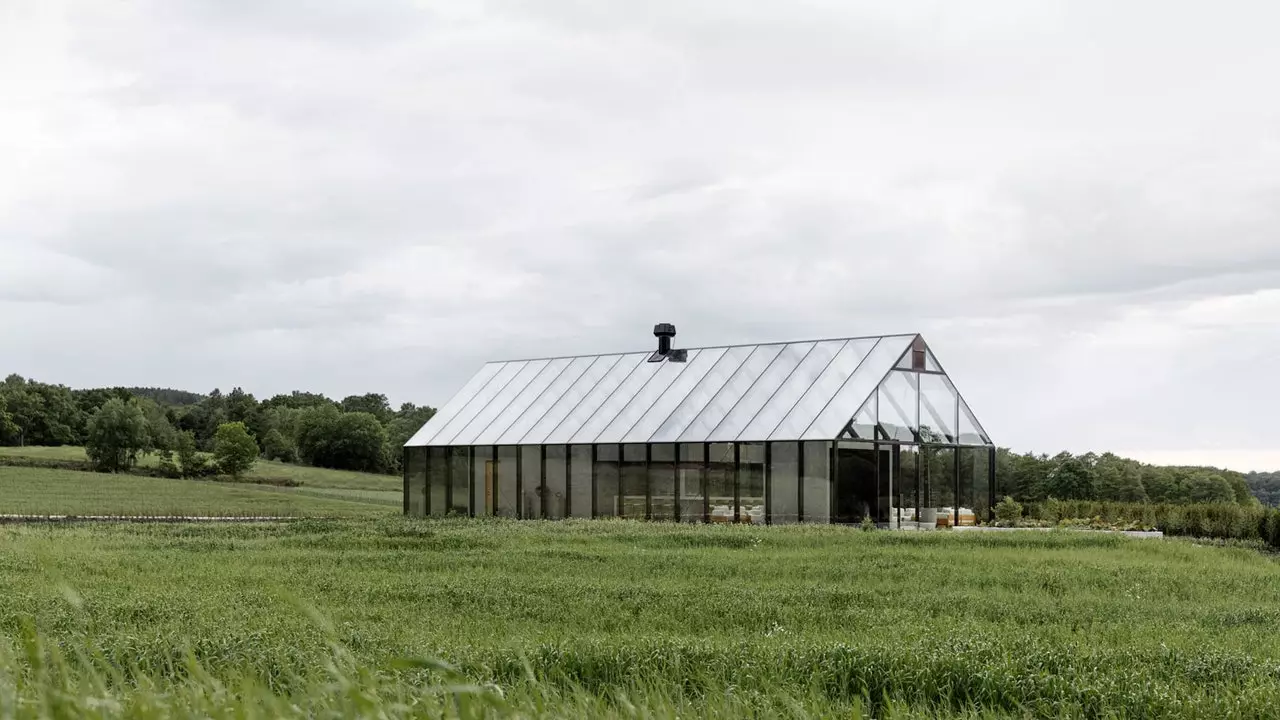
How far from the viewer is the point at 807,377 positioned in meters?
30.4

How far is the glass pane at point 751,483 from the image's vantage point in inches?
1153

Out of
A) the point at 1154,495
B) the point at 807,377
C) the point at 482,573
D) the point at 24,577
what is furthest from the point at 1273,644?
the point at 1154,495

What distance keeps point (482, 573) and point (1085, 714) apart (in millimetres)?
9969

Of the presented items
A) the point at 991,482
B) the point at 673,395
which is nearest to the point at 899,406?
the point at 991,482

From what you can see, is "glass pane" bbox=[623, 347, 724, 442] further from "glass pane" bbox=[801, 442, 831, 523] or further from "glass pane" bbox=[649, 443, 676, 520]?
"glass pane" bbox=[801, 442, 831, 523]

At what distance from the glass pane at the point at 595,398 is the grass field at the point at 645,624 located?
9961 millimetres

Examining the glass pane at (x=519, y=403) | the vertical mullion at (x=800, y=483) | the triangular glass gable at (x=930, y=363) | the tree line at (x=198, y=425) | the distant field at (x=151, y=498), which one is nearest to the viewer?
the vertical mullion at (x=800, y=483)

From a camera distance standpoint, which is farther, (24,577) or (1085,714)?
(24,577)

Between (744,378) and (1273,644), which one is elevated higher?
(744,378)

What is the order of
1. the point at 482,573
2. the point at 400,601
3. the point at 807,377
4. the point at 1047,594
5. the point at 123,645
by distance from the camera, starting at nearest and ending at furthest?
the point at 123,645
the point at 400,601
the point at 1047,594
the point at 482,573
the point at 807,377

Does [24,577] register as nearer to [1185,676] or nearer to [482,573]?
[482,573]

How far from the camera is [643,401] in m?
32.8

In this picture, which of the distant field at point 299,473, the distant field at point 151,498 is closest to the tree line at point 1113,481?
the distant field at point 151,498

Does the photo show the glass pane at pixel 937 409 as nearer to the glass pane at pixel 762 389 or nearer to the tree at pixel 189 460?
the glass pane at pixel 762 389
